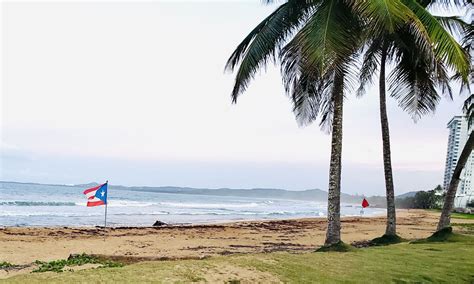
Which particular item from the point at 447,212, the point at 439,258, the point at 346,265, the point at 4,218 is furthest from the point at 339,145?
the point at 4,218

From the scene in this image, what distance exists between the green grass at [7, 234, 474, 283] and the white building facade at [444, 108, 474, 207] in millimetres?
51102

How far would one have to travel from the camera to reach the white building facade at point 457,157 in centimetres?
6084

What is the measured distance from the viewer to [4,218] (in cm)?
2842

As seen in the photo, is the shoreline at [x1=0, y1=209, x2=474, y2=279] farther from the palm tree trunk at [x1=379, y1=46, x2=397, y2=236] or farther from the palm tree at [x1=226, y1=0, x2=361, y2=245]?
the palm tree at [x1=226, y1=0, x2=361, y2=245]

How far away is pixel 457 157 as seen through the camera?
63.4 m

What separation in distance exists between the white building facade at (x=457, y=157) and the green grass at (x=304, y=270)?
5110 cm

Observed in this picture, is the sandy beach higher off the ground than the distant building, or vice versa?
the distant building

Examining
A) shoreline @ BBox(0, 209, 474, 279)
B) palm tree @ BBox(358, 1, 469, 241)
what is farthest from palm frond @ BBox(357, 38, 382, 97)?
shoreline @ BBox(0, 209, 474, 279)

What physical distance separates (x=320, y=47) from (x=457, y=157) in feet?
205

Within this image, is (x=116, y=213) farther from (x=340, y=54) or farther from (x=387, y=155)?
(x=340, y=54)

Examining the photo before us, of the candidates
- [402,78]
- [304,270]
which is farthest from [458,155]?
[304,270]

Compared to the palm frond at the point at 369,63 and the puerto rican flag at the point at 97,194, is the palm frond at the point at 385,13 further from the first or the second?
the puerto rican flag at the point at 97,194

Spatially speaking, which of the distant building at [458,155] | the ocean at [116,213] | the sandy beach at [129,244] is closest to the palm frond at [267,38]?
the sandy beach at [129,244]

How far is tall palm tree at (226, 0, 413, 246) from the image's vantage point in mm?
8172
